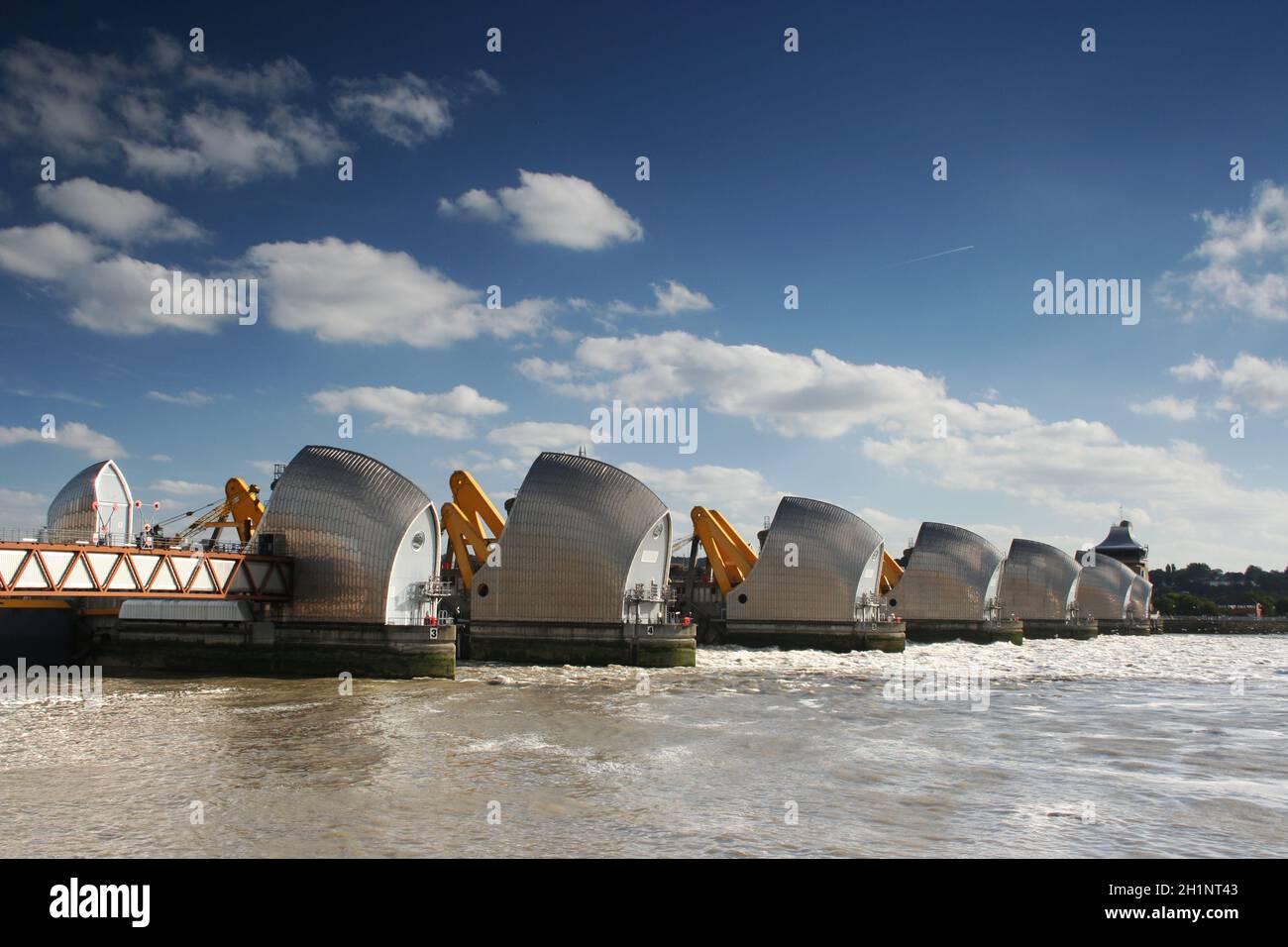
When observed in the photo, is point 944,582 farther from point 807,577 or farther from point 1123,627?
point 1123,627

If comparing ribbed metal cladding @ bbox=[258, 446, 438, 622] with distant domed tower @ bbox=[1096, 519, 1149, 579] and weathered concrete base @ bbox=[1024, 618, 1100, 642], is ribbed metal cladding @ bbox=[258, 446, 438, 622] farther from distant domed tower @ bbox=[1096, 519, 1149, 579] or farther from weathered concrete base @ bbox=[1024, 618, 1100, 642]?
distant domed tower @ bbox=[1096, 519, 1149, 579]

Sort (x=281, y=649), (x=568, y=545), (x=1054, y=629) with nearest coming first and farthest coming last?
(x=281, y=649), (x=568, y=545), (x=1054, y=629)

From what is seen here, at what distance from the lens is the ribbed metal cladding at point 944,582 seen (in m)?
83.1

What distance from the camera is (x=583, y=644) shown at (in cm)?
5069

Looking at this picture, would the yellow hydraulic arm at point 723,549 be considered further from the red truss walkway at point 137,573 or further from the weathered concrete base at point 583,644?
the red truss walkway at point 137,573

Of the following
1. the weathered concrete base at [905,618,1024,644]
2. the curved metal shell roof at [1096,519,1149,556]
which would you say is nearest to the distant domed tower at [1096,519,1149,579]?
the curved metal shell roof at [1096,519,1149,556]

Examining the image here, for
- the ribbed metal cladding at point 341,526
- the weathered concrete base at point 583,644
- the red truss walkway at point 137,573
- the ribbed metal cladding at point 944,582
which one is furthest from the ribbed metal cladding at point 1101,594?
the red truss walkway at point 137,573

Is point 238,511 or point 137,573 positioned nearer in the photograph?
point 137,573

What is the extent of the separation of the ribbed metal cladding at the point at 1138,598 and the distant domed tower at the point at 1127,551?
14.1 feet

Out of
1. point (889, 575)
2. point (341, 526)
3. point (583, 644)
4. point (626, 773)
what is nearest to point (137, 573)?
point (341, 526)

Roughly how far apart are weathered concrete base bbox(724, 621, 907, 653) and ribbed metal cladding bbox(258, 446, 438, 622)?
3096cm

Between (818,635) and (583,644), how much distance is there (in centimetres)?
2435

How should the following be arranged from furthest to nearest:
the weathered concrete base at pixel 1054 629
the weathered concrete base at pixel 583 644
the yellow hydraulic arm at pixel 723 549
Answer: the weathered concrete base at pixel 1054 629 < the yellow hydraulic arm at pixel 723 549 < the weathered concrete base at pixel 583 644
